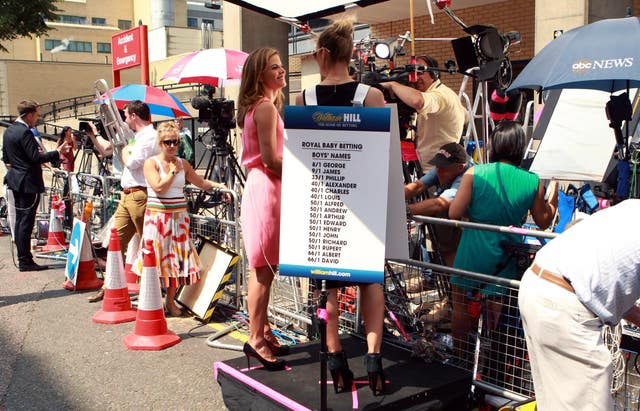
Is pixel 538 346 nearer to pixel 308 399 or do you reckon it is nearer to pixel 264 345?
pixel 308 399

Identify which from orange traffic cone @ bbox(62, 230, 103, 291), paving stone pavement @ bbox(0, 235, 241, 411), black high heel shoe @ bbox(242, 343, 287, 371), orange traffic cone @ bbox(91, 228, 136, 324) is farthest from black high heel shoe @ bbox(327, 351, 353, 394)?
orange traffic cone @ bbox(62, 230, 103, 291)

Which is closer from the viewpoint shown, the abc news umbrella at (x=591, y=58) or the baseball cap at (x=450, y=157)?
the abc news umbrella at (x=591, y=58)

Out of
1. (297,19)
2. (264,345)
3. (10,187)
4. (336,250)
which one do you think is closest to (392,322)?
(264,345)

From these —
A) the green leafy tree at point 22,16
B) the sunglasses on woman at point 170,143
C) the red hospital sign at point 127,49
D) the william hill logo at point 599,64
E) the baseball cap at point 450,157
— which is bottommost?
the baseball cap at point 450,157

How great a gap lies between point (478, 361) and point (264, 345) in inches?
50.7

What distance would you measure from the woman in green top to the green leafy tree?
79.7ft

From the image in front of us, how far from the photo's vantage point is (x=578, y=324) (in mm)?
2434

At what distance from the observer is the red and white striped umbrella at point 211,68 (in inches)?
329

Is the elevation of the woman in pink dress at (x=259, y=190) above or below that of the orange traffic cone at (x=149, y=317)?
above

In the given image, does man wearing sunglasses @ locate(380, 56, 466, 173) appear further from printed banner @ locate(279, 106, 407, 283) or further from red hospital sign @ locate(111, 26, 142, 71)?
red hospital sign @ locate(111, 26, 142, 71)

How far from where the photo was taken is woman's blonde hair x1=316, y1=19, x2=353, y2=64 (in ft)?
10.9

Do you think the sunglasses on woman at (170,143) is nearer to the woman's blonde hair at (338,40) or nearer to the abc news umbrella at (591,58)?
the woman's blonde hair at (338,40)

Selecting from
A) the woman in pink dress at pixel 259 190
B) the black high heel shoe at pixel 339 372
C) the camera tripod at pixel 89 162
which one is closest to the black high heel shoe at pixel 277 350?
the woman in pink dress at pixel 259 190

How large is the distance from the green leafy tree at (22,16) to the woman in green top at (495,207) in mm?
24289
